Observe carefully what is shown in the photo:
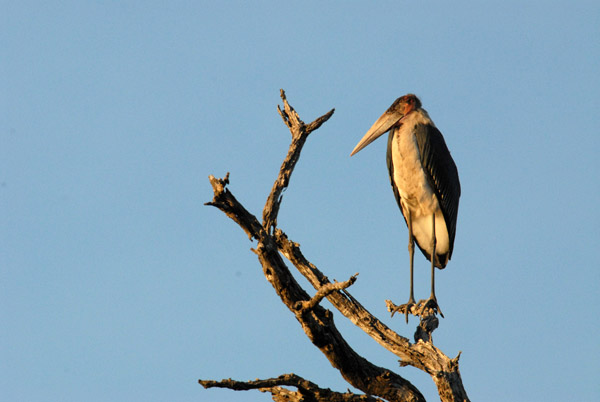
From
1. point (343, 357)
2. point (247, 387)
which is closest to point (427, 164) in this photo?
point (343, 357)

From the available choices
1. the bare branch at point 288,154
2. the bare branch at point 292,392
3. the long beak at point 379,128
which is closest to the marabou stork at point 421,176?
the long beak at point 379,128

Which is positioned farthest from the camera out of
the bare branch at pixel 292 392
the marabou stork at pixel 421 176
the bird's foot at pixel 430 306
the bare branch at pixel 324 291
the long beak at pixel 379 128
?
the long beak at pixel 379 128

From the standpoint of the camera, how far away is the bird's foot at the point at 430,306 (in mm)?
7863

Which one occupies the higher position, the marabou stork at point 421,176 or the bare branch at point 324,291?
the marabou stork at point 421,176

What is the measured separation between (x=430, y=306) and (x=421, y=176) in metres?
1.49

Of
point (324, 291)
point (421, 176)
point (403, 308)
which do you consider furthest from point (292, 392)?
point (421, 176)

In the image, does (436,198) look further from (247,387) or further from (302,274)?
(247,387)

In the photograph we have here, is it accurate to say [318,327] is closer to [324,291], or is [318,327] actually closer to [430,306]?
[324,291]

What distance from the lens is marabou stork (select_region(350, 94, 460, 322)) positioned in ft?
29.7

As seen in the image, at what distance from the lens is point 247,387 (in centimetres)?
585

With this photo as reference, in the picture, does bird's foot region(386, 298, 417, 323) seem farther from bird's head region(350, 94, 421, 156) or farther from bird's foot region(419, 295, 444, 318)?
bird's head region(350, 94, 421, 156)

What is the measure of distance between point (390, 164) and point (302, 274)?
9.60 ft

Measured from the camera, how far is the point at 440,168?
9133mm

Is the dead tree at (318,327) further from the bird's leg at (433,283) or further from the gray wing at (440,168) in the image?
the gray wing at (440,168)
